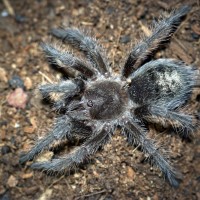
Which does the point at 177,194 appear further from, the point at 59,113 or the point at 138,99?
the point at 59,113

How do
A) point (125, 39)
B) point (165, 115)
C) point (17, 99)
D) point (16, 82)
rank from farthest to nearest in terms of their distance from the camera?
point (16, 82)
point (17, 99)
point (125, 39)
point (165, 115)

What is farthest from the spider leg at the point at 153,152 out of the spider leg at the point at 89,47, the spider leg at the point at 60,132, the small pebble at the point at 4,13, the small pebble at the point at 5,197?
the small pebble at the point at 4,13

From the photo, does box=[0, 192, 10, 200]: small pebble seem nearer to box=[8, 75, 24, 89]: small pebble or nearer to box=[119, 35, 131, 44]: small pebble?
box=[8, 75, 24, 89]: small pebble

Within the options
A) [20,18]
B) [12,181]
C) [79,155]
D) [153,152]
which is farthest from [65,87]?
[20,18]

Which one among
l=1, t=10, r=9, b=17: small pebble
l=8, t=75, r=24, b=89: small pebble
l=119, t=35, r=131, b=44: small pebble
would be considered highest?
l=1, t=10, r=9, b=17: small pebble

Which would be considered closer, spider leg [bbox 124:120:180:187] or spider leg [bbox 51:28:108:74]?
spider leg [bbox 124:120:180:187]

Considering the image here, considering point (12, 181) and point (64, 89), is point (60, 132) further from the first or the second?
point (12, 181)

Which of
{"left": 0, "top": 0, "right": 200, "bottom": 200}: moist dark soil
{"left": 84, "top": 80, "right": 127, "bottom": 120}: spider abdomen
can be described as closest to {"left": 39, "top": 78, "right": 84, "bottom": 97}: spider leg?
{"left": 84, "top": 80, "right": 127, "bottom": 120}: spider abdomen

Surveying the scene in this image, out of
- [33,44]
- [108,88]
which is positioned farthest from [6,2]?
[108,88]
